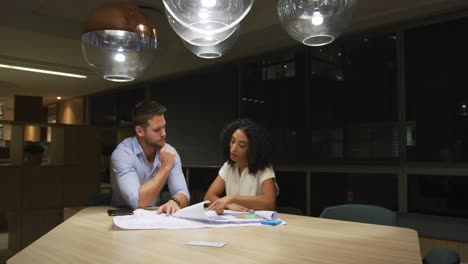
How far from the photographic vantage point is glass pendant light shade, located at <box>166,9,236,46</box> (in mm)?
1425

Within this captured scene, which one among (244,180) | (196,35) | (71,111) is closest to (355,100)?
(244,180)

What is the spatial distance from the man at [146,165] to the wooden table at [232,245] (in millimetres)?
394

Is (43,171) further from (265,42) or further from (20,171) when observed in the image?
(265,42)

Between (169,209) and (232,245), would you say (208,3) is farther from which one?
(169,209)

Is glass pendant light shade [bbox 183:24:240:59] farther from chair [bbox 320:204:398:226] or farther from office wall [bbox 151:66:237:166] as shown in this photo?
office wall [bbox 151:66:237:166]

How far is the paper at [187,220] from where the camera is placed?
1562 millimetres

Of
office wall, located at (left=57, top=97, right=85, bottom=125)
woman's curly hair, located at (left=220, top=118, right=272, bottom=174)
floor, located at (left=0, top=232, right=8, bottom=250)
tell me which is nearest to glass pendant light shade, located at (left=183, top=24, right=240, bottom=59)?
woman's curly hair, located at (left=220, top=118, right=272, bottom=174)

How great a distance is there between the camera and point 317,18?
5.17ft

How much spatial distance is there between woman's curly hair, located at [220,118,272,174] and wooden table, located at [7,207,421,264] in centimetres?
98

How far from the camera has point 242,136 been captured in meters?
2.73

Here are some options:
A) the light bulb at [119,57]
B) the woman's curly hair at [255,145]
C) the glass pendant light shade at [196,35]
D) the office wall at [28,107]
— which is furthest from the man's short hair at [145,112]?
the office wall at [28,107]

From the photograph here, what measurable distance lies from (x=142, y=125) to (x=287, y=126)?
2384 mm

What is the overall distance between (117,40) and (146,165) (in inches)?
32.4

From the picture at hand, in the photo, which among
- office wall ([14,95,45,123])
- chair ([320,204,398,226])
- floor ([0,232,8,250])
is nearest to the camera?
chair ([320,204,398,226])
